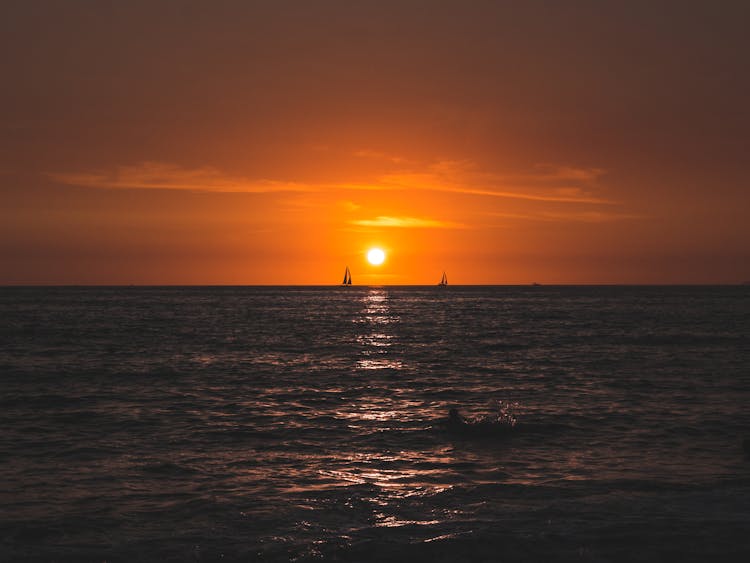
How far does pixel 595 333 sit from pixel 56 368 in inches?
2168

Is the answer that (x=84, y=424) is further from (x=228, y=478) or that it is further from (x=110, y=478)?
(x=228, y=478)

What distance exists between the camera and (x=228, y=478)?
1617 centimetres

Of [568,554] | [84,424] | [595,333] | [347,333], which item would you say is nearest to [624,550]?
[568,554]

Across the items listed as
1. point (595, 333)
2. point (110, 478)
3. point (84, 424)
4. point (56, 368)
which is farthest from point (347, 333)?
point (110, 478)

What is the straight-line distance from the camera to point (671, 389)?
1236 inches

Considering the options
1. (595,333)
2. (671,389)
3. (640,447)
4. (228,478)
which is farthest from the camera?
(595,333)

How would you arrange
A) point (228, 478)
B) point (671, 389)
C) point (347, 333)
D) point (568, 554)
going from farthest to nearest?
point (347, 333)
point (671, 389)
point (228, 478)
point (568, 554)

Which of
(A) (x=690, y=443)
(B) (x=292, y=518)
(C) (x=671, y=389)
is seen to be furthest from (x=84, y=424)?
(C) (x=671, y=389)

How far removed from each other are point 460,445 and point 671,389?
16.4 metres

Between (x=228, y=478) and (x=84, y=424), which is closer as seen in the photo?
(x=228, y=478)

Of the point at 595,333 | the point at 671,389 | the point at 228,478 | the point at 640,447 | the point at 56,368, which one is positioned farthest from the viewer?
the point at 595,333

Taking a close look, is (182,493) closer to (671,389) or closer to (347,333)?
(671,389)

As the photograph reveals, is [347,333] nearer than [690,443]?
No

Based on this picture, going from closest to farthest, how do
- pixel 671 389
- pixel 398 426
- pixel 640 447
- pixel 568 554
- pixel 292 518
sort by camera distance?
pixel 568 554, pixel 292 518, pixel 640 447, pixel 398 426, pixel 671 389
